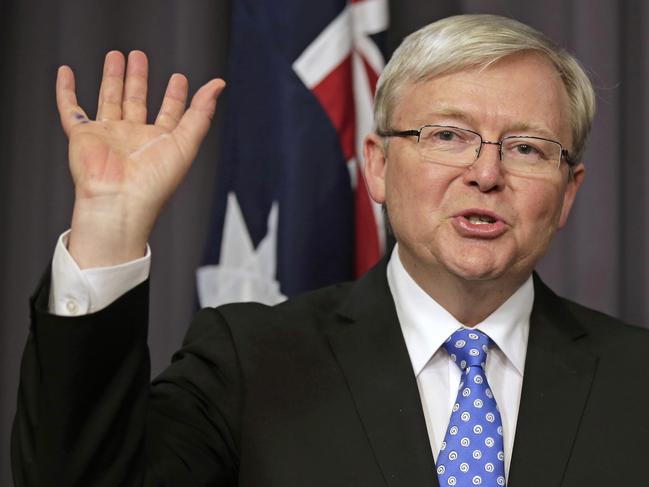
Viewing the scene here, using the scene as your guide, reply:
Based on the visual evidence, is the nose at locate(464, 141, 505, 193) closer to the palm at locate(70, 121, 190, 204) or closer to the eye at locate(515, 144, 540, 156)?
the eye at locate(515, 144, 540, 156)

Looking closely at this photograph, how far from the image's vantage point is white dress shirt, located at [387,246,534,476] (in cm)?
165

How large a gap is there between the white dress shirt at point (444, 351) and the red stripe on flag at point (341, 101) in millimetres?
709

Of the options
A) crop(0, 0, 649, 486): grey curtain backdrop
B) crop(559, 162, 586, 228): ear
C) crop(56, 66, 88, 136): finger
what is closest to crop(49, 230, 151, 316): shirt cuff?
crop(56, 66, 88, 136): finger

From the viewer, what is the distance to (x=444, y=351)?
1.71 meters

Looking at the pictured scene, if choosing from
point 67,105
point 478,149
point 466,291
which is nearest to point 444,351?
point 466,291

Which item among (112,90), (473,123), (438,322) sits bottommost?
(438,322)

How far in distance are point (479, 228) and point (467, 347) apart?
20cm

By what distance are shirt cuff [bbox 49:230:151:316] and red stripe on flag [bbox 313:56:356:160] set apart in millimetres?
1276

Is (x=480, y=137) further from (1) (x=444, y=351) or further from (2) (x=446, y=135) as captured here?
(1) (x=444, y=351)

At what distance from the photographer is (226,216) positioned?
99.3 inches

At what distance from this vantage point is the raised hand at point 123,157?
4.17 ft

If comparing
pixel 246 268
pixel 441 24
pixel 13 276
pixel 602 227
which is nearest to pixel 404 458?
pixel 441 24

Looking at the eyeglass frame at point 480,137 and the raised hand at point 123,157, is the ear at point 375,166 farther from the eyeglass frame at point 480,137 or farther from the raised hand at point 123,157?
the raised hand at point 123,157

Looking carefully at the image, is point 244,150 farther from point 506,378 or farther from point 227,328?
point 506,378
